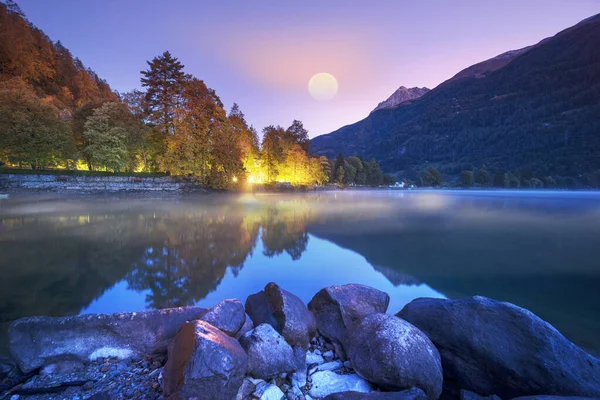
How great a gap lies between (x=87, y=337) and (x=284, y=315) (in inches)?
131

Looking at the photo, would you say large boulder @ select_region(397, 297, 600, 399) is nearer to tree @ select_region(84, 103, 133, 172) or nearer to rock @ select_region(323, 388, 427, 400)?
rock @ select_region(323, 388, 427, 400)

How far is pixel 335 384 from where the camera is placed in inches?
160

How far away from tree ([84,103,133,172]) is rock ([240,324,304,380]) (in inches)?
1911

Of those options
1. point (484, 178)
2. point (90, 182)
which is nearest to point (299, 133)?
point (90, 182)

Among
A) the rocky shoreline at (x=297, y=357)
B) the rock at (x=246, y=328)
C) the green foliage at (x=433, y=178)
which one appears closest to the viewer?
the rocky shoreline at (x=297, y=357)

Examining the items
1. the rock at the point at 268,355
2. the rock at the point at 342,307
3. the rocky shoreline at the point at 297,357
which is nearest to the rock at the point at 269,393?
the rocky shoreline at the point at 297,357

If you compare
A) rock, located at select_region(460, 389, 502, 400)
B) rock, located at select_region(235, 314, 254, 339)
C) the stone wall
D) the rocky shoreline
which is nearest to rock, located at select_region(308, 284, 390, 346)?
the rocky shoreline

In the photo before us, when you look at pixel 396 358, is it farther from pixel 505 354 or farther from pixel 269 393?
pixel 269 393

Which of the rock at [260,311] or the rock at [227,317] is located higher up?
the rock at [227,317]

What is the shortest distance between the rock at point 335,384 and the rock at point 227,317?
5.12 ft

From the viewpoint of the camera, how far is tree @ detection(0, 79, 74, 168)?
1460 inches

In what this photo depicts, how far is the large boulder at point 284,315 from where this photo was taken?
4887mm

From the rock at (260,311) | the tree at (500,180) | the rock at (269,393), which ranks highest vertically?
the rock at (260,311)

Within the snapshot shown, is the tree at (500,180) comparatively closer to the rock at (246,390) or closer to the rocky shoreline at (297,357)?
the rocky shoreline at (297,357)
